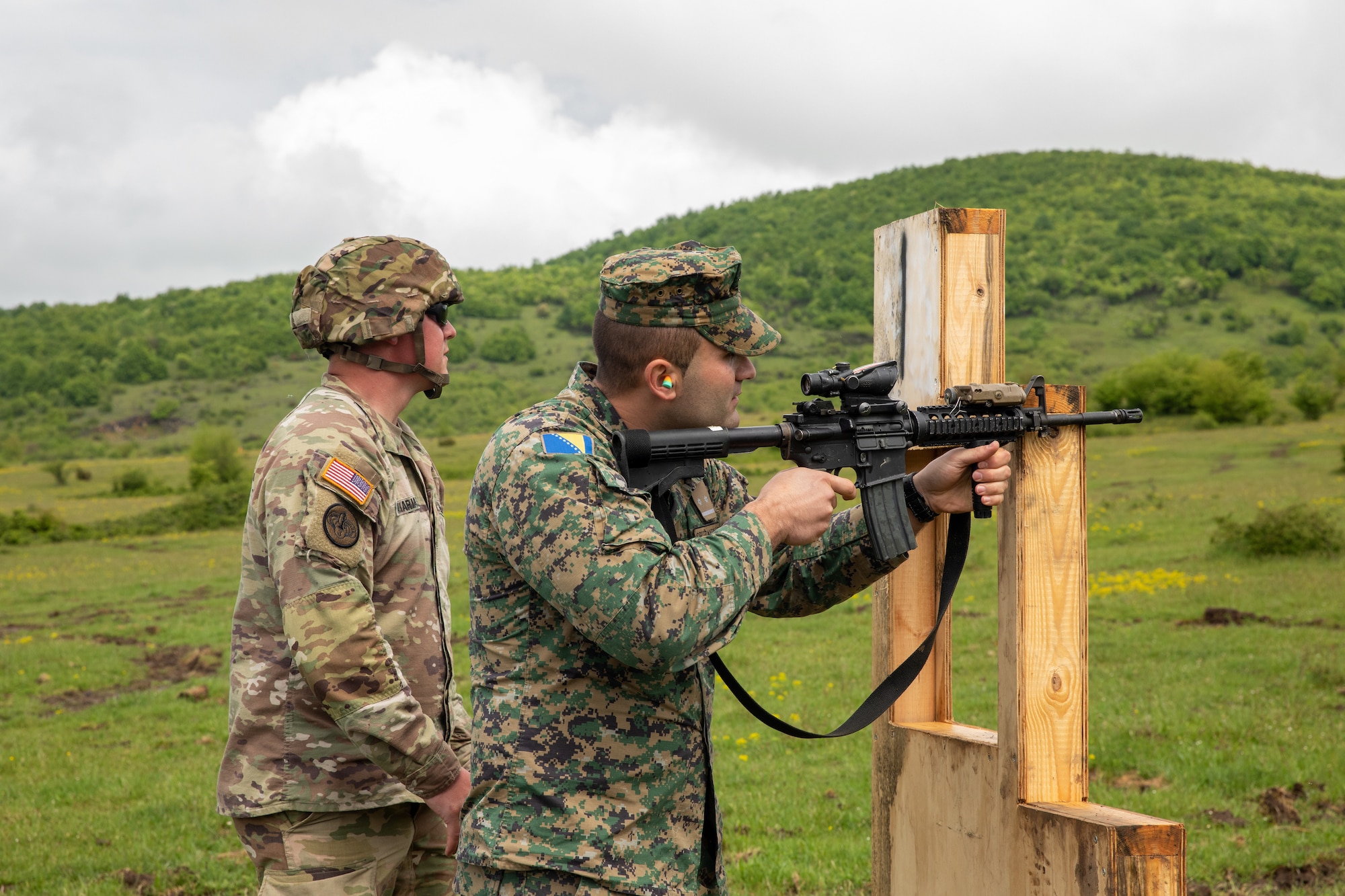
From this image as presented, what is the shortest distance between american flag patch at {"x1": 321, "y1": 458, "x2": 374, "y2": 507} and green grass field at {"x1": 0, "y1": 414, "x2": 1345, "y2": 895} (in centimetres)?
342

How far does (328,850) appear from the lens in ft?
9.46

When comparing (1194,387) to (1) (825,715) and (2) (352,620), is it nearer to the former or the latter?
(1) (825,715)

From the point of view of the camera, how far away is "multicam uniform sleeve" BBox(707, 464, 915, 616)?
2816mm

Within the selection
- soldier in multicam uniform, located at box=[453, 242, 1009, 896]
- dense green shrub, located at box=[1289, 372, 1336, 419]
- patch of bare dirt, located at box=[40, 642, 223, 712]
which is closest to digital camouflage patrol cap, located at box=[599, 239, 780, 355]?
soldier in multicam uniform, located at box=[453, 242, 1009, 896]

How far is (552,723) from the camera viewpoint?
90.1 inches

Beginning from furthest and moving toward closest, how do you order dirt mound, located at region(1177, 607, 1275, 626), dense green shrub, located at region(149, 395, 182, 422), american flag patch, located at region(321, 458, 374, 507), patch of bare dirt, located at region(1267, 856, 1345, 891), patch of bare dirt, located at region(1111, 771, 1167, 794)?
dense green shrub, located at region(149, 395, 182, 422) < dirt mound, located at region(1177, 607, 1275, 626) < patch of bare dirt, located at region(1111, 771, 1167, 794) < patch of bare dirt, located at region(1267, 856, 1345, 891) < american flag patch, located at region(321, 458, 374, 507)

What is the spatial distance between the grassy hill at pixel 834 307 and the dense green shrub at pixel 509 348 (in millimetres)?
217

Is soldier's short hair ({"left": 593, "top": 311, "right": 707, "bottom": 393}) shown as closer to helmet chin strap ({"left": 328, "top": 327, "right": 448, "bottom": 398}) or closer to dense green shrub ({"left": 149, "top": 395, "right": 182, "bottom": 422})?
helmet chin strap ({"left": 328, "top": 327, "right": 448, "bottom": 398})

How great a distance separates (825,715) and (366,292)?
643 centimetres

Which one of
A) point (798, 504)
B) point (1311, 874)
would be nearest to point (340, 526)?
point (798, 504)

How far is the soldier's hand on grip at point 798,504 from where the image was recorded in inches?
93.2

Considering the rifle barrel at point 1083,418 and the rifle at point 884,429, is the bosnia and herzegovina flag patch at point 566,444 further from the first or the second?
the rifle barrel at point 1083,418

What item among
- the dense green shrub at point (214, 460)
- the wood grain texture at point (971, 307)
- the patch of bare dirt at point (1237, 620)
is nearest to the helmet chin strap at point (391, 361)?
the wood grain texture at point (971, 307)

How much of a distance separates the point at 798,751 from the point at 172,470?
175 feet
